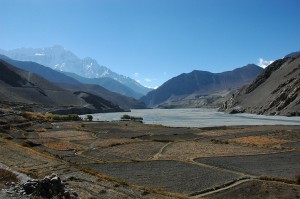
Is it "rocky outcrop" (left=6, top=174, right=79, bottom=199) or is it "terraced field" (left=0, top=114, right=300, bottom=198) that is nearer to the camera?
"rocky outcrop" (left=6, top=174, right=79, bottom=199)

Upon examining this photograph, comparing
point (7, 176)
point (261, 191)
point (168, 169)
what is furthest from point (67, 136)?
point (261, 191)

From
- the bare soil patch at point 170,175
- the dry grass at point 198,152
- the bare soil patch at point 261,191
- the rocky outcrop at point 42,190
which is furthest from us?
the dry grass at point 198,152

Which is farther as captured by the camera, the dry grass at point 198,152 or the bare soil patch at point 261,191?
the dry grass at point 198,152

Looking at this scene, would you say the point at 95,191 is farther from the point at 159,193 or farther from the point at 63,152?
the point at 63,152

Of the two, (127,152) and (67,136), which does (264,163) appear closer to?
(127,152)

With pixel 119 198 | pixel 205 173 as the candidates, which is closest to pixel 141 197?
pixel 119 198

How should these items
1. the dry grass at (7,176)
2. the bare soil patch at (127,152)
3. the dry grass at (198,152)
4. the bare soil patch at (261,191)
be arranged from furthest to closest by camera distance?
the dry grass at (198,152) < the bare soil patch at (127,152) < the bare soil patch at (261,191) < the dry grass at (7,176)

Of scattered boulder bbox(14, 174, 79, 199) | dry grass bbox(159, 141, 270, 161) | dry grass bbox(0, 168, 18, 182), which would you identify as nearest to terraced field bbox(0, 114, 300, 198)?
dry grass bbox(159, 141, 270, 161)

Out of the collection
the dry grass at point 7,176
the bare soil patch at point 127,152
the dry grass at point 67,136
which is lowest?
the dry grass at point 67,136

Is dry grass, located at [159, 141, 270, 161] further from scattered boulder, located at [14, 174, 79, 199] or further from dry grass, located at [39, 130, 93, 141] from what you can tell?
scattered boulder, located at [14, 174, 79, 199]

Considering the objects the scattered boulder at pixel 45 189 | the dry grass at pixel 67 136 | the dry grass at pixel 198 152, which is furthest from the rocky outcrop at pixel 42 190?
the dry grass at pixel 67 136

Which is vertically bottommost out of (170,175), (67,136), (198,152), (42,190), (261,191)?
(67,136)

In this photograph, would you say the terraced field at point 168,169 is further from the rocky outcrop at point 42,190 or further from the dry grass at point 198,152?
the rocky outcrop at point 42,190

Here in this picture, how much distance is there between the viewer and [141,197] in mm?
27156
